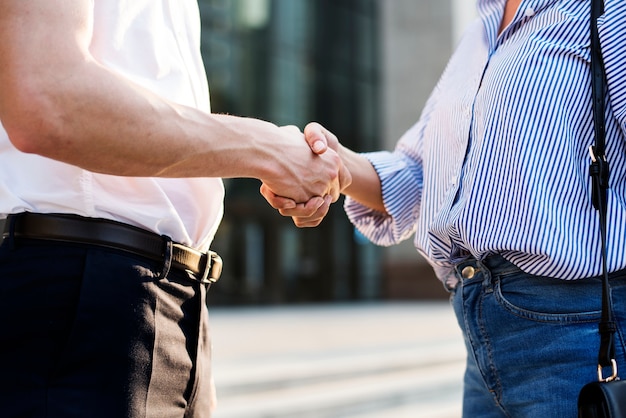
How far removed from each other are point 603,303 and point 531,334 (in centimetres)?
16

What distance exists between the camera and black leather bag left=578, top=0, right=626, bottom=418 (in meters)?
1.32

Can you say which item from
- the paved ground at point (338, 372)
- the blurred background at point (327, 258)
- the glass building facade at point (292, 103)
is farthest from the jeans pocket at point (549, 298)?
the glass building facade at point (292, 103)

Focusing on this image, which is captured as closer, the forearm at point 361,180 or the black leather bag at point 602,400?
the black leather bag at point 602,400

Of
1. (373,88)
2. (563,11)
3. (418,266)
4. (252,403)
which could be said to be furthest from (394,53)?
(563,11)

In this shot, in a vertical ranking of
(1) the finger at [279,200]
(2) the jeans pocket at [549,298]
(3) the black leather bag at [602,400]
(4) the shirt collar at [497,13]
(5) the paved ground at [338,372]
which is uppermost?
(4) the shirt collar at [497,13]

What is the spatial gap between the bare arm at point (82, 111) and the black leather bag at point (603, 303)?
0.68 metres

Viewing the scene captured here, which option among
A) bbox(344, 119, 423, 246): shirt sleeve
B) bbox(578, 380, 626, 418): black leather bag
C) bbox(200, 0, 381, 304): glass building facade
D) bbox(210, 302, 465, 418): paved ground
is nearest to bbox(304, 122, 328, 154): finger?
bbox(344, 119, 423, 246): shirt sleeve

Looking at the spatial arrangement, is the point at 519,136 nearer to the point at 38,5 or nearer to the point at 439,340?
the point at 38,5

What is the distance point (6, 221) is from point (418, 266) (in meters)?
20.2

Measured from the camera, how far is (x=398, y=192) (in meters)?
2.02

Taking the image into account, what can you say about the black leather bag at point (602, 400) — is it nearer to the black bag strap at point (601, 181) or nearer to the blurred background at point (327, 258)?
the black bag strap at point (601, 181)

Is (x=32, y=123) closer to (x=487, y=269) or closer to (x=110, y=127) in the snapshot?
(x=110, y=127)

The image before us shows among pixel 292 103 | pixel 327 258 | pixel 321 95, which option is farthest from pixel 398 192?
pixel 327 258

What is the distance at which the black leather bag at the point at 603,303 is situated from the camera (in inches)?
52.1
